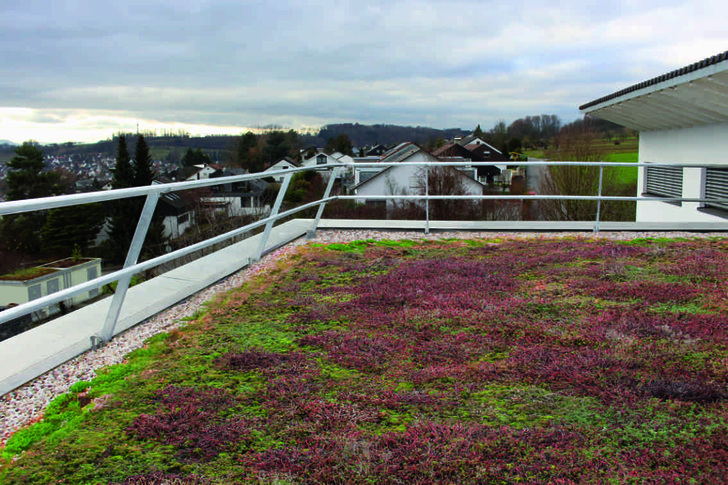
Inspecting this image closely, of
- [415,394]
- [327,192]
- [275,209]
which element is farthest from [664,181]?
[415,394]

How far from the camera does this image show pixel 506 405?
8.04ft

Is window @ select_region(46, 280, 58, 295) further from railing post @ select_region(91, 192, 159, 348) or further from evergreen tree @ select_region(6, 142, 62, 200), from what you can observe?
evergreen tree @ select_region(6, 142, 62, 200)

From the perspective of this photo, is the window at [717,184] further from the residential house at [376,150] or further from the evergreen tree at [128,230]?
the residential house at [376,150]

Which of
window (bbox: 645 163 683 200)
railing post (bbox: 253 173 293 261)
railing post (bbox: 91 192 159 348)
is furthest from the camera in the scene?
window (bbox: 645 163 683 200)

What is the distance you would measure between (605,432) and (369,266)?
10.7 ft

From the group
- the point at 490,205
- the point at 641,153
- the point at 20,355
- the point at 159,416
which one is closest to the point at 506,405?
the point at 159,416

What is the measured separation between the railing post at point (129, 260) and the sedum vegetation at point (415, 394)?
1.22 feet

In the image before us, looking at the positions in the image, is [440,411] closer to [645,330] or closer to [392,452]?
[392,452]

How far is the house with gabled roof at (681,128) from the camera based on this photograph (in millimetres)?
9188

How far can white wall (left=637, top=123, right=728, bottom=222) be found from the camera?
1096cm

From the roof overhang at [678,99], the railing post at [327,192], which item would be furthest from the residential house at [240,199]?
the roof overhang at [678,99]

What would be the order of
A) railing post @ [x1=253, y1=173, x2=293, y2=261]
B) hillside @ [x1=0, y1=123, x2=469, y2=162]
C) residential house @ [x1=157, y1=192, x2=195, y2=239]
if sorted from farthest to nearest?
hillside @ [x1=0, y1=123, x2=469, y2=162] → railing post @ [x1=253, y1=173, x2=293, y2=261] → residential house @ [x1=157, y1=192, x2=195, y2=239]

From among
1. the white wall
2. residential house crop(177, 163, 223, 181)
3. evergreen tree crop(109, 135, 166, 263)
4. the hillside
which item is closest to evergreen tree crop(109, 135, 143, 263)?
evergreen tree crop(109, 135, 166, 263)

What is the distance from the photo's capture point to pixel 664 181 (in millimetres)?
14617
